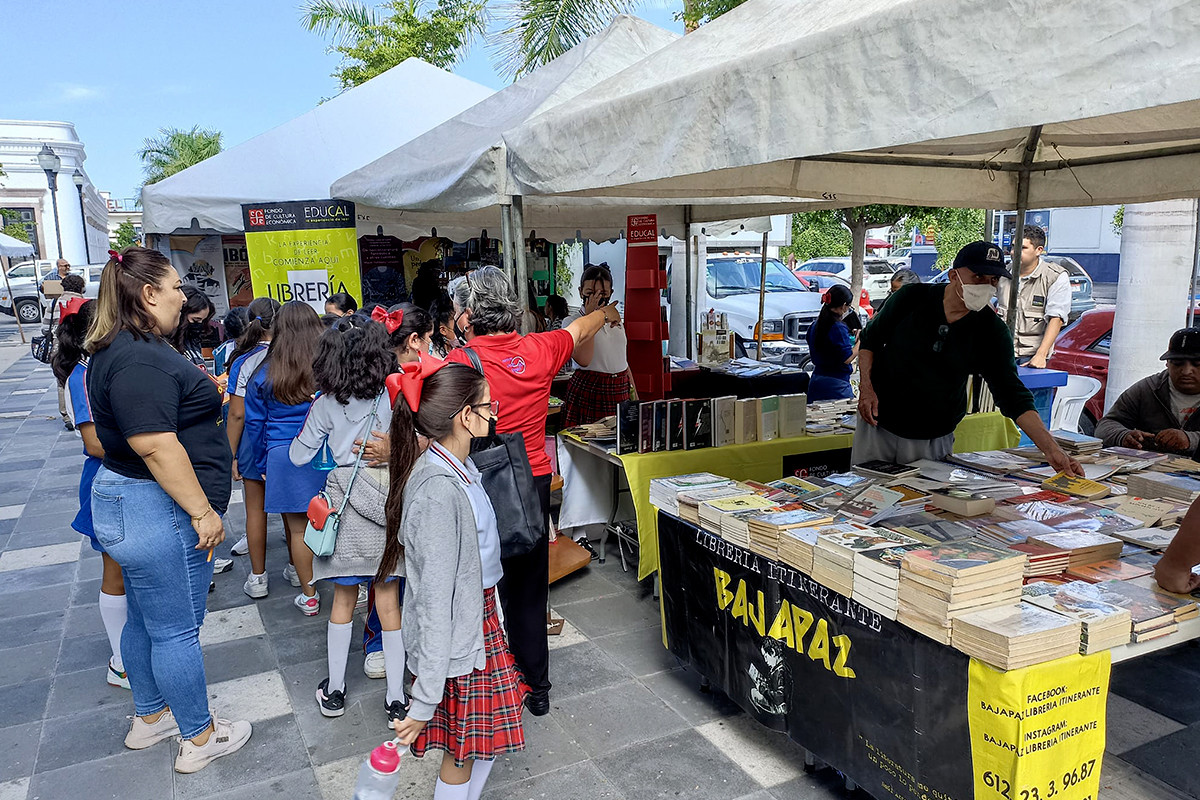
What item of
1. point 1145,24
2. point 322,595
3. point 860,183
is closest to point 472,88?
point 860,183

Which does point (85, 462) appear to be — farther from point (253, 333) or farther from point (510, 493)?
point (510, 493)

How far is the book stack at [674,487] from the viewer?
329 centimetres

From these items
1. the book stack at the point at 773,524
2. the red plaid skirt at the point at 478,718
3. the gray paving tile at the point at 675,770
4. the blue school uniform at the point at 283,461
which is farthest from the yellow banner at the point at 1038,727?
the blue school uniform at the point at 283,461

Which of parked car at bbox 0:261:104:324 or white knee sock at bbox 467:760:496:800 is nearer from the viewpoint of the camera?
white knee sock at bbox 467:760:496:800

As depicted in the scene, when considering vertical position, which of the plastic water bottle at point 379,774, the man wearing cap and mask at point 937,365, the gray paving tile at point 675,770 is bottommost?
the gray paving tile at point 675,770

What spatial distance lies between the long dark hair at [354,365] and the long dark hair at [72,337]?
1347 millimetres

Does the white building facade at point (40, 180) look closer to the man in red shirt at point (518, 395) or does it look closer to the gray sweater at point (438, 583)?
the man in red shirt at point (518, 395)

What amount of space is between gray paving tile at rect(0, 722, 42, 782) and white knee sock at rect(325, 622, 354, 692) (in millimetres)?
1125

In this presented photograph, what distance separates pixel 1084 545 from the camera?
2.54 m

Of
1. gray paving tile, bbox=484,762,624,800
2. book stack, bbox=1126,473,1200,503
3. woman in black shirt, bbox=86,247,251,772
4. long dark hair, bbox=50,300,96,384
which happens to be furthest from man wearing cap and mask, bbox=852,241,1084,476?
long dark hair, bbox=50,300,96,384

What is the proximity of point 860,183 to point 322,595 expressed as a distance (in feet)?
13.2

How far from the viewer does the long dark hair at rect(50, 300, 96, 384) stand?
3.80 m

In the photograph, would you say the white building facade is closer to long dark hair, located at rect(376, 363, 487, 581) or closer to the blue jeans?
the blue jeans

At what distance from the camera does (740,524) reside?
9.34 feet
